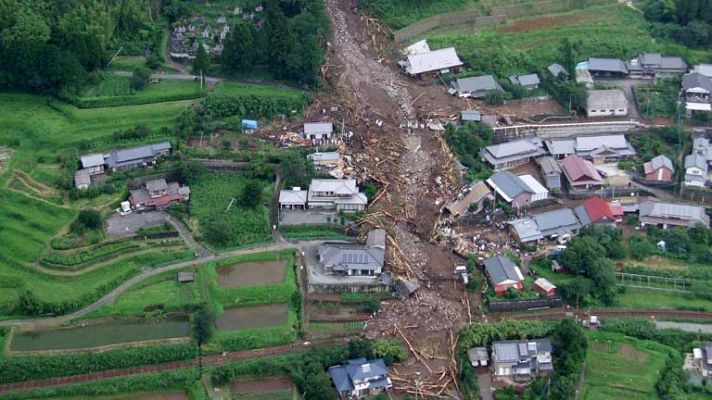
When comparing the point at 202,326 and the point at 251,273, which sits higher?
the point at 251,273

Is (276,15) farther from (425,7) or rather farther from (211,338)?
(211,338)

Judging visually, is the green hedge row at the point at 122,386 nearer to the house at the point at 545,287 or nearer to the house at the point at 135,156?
the house at the point at 135,156

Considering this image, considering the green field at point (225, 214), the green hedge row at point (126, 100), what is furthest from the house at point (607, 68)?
the green hedge row at point (126, 100)

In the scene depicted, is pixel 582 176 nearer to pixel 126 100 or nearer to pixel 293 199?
pixel 293 199

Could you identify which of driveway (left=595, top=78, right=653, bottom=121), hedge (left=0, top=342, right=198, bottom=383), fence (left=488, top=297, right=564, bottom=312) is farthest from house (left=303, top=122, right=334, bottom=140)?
driveway (left=595, top=78, right=653, bottom=121)

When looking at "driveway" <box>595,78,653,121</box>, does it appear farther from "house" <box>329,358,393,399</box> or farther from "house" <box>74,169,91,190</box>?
"house" <box>74,169,91,190</box>

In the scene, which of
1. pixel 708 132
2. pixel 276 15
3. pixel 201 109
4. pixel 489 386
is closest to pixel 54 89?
pixel 201 109

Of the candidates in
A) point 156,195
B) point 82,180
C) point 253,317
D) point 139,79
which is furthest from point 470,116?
point 82,180
